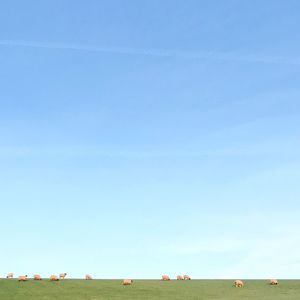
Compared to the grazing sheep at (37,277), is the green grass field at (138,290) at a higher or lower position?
lower

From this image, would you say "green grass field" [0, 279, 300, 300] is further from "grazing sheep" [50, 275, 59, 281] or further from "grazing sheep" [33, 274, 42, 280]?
"grazing sheep" [33, 274, 42, 280]

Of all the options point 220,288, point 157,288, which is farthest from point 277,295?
point 157,288

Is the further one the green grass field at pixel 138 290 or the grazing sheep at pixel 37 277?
the grazing sheep at pixel 37 277

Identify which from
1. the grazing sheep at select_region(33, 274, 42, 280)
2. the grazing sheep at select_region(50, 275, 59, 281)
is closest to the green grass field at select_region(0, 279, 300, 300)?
the grazing sheep at select_region(50, 275, 59, 281)

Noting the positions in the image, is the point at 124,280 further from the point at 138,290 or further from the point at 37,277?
the point at 37,277

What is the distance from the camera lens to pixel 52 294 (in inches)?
1950

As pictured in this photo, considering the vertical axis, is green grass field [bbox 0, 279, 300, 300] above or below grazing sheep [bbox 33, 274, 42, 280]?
below

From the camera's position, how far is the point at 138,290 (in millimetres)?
54094

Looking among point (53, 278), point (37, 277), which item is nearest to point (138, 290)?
point (53, 278)

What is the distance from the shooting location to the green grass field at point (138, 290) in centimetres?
4952

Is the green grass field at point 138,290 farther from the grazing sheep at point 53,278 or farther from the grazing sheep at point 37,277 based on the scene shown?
the grazing sheep at point 37,277

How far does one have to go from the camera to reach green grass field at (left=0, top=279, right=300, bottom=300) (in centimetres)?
4952

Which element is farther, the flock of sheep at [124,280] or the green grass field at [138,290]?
the flock of sheep at [124,280]

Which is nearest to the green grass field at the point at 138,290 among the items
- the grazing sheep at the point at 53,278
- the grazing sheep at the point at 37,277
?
the grazing sheep at the point at 53,278
